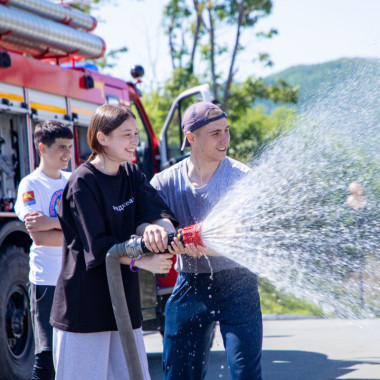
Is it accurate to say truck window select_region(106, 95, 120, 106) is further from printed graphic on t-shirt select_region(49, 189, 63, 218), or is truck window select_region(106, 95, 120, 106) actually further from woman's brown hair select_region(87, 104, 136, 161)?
woman's brown hair select_region(87, 104, 136, 161)

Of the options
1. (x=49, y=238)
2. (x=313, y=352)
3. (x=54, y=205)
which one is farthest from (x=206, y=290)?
(x=313, y=352)

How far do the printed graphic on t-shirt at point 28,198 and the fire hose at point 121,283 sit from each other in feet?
5.48

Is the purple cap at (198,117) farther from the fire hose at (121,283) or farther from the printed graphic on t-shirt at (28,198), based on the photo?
the printed graphic on t-shirt at (28,198)

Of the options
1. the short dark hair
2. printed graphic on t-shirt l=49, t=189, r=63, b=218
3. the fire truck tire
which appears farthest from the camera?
the fire truck tire

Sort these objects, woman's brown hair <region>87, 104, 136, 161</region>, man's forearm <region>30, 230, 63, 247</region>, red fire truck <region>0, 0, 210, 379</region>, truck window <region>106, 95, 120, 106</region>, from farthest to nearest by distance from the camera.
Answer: truck window <region>106, 95, 120, 106</region> < red fire truck <region>0, 0, 210, 379</region> < man's forearm <region>30, 230, 63, 247</region> < woman's brown hair <region>87, 104, 136, 161</region>

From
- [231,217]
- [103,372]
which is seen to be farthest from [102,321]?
[231,217]

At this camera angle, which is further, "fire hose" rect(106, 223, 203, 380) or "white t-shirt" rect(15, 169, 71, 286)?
"white t-shirt" rect(15, 169, 71, 286)

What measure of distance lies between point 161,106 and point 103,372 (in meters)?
17.0

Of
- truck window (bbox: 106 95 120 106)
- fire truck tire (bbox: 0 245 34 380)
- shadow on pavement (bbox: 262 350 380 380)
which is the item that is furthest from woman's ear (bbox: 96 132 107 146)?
truck window (bbox: 106 95 120 106)

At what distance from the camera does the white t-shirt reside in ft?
15.1

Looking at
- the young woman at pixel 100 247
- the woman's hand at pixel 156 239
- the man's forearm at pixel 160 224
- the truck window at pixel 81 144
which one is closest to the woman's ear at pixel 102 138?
the young woman at pixel 100 247

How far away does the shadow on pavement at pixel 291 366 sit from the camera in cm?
656

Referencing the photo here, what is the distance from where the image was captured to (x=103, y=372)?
3225 mm

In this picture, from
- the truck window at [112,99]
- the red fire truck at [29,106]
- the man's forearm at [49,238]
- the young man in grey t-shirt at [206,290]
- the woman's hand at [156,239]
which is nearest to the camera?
the woman's hand at [156,239]
